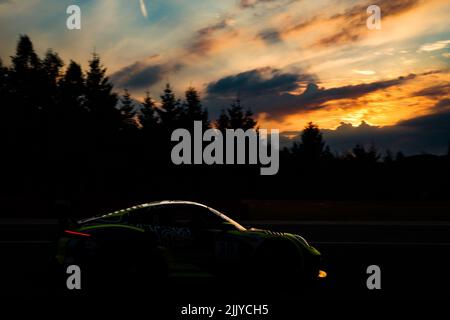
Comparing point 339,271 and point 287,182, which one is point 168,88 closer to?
point 287,182

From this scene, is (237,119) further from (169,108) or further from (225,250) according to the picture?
(225,250)

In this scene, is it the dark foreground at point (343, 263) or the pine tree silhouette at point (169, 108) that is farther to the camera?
the pine tree silhouette at point (169, 108)

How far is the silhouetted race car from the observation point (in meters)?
6.54

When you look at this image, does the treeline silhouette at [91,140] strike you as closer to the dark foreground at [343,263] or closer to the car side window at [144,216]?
the dark foreground at [343,263]

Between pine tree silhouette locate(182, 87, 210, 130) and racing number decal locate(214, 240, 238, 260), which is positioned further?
pine tree silhouette locate(182, 87, 210, 130)

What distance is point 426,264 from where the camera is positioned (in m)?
9.56

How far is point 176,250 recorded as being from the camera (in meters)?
6.88

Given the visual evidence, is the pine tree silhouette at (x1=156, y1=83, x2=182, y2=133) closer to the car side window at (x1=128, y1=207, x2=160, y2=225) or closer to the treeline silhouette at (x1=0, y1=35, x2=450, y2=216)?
the treeline silhouette at (x1=0, y1=35, x2=450, y2=216)

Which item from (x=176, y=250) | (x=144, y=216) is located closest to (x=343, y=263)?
(x=176, y=250)

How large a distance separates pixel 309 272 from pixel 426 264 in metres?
3.56

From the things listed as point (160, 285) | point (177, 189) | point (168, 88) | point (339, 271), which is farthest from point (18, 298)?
point (168, 88)

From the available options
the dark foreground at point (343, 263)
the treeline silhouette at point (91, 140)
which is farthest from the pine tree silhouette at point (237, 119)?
the dark foreground at point (343, 263)

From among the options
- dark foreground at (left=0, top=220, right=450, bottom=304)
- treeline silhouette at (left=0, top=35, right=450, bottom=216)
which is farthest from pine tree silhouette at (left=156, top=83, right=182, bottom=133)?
dark foreground at (left=0, top=220, right=450, bottom=304)

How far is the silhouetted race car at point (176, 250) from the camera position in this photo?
6539mm
